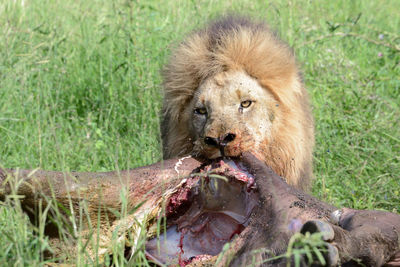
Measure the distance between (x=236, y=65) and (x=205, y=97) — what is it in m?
0.26

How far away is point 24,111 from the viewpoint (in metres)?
4.96

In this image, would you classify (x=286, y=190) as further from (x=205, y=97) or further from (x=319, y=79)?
(x=319, y=79)

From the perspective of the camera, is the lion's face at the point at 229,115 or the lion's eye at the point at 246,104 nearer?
the lion's face at the point at 229,115

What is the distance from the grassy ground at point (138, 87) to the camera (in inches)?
175

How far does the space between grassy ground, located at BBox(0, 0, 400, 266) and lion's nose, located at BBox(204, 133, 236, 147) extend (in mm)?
940

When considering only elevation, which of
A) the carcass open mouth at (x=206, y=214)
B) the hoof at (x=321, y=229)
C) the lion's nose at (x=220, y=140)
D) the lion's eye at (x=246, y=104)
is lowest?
the carcass open mouth at (x=206, y=214)

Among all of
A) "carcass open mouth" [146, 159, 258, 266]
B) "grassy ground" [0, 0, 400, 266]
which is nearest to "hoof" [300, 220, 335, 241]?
"carcass open mouth" [146, 159, 258, 266]

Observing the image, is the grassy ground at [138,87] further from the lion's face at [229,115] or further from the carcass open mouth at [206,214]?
the carcass open mouth at [206,214]

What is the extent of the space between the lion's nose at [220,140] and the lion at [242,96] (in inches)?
2.7

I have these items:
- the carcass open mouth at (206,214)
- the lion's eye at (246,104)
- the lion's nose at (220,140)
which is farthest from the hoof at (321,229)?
the lion's eye at (246,104)

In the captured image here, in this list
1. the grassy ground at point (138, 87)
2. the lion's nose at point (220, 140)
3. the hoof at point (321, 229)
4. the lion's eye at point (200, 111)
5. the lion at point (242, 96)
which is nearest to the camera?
the hoof at point (321, 229)

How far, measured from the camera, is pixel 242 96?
3.36 m

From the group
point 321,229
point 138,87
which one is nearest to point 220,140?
point 321,229

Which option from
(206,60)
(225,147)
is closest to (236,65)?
(206,60)
